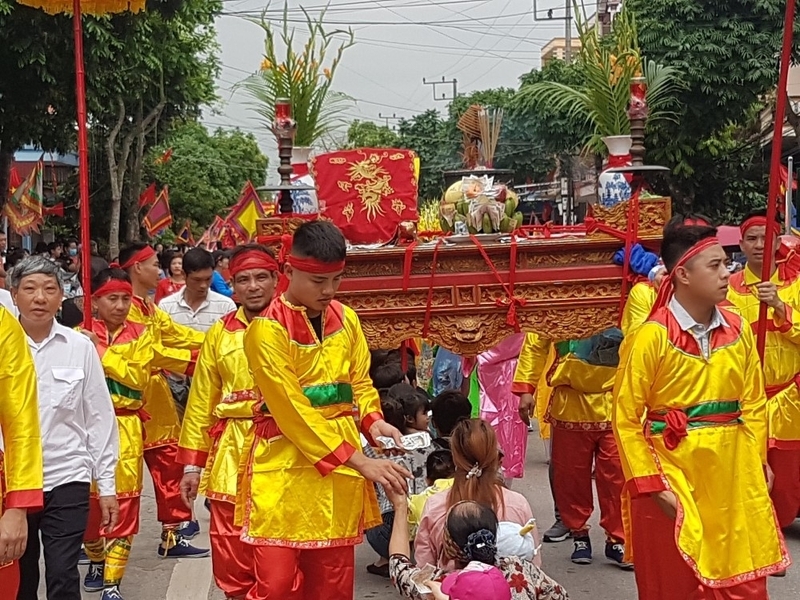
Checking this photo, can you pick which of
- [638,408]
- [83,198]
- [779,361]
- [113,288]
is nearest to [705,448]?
[638,408]

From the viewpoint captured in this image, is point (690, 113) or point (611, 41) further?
point (690, 113)

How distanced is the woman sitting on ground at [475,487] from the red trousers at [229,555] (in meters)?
0.86

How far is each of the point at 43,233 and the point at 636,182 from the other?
3325cm

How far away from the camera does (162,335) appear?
22.4ft

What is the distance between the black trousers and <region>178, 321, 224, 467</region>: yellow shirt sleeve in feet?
2.71

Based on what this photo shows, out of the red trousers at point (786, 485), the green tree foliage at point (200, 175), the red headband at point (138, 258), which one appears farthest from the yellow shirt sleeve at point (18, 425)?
the green tree foliage at point (200, 175)

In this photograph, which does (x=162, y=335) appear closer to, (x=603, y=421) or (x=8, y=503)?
(x=603, y=421)

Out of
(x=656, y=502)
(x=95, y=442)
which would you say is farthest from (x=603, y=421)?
(x=95, y=442)

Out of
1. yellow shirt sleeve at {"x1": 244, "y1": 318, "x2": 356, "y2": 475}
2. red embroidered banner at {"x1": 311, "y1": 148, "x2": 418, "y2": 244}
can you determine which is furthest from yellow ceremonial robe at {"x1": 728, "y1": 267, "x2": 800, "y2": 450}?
yellow shirt sleeve at {"x1": 244, "y1": 318, "x2": 356, "y2": 475}

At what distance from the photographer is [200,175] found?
51000mm

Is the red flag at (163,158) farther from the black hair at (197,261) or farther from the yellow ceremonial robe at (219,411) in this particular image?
the yellow ceremonial robe at (219,411)

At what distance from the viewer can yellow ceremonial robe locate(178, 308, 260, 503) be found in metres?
5.68

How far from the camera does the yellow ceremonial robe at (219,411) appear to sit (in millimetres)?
5680

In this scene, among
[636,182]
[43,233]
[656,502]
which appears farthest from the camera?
[43,233]
